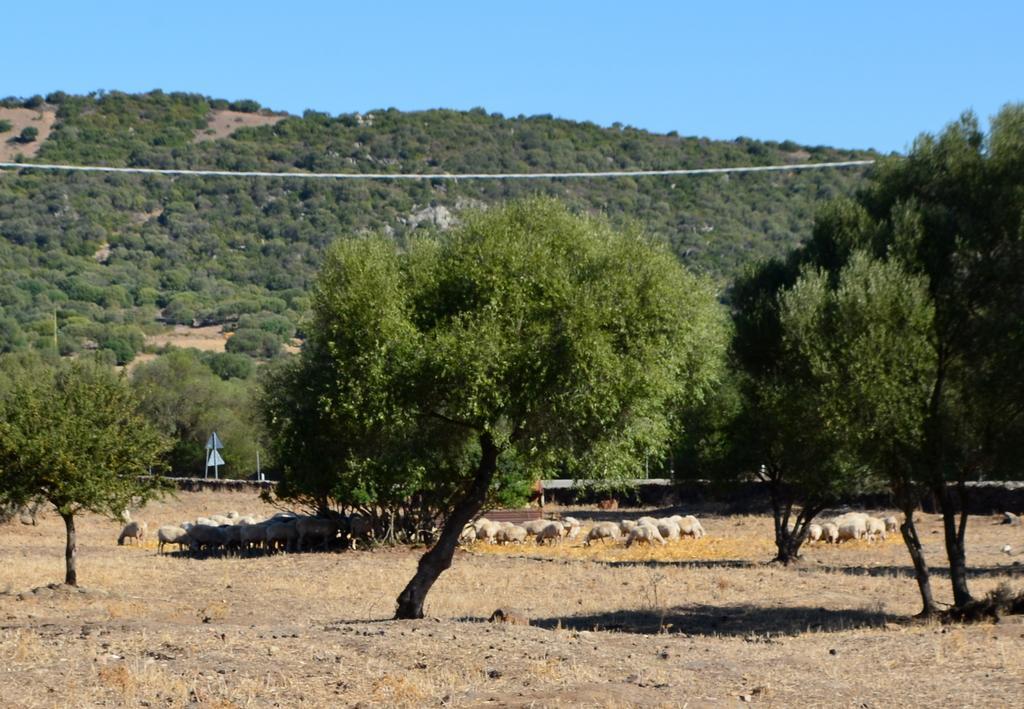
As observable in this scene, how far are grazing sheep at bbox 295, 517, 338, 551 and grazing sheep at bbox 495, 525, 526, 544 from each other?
6.16 metres

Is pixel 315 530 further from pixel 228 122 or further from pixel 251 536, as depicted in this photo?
pixel 228 122

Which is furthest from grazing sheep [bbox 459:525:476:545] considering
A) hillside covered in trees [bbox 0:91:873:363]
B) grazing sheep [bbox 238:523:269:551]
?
hillside covered in trees [bbox 0:91:873:363]

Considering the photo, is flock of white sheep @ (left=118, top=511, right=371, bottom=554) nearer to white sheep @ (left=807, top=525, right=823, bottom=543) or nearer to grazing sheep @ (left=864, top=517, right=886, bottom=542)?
white sheep @ (left=807, top=525, right=823, bottom=543)

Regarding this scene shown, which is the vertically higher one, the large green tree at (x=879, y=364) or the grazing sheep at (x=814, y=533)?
the large green tree at (x=879, y=364)

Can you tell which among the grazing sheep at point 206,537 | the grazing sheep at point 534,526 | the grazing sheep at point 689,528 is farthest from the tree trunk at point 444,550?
the grazing sheep at point 689,528

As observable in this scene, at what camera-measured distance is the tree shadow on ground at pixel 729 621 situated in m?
21.2

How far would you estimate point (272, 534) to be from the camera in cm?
3891

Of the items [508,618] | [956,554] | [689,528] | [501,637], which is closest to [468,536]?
[689,528]

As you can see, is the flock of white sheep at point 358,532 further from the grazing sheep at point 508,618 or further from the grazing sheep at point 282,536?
the grazing sheep at point 508,618

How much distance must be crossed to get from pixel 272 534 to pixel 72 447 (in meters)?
12.5

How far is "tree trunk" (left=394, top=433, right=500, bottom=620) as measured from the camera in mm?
20281

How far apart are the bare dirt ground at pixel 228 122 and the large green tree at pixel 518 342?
117m

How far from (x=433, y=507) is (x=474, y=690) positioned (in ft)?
87.4

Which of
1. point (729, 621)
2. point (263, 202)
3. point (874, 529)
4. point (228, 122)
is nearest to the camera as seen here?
point (729, 621)
